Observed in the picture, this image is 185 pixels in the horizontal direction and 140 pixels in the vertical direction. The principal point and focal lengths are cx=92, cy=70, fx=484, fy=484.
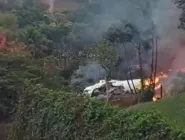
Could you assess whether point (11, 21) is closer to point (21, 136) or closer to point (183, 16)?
point (183, 16)

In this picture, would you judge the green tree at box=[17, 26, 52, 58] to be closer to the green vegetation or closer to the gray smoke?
the green vegetation

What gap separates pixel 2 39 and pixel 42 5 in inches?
921

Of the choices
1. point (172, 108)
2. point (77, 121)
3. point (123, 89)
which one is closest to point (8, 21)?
point (123, 89)

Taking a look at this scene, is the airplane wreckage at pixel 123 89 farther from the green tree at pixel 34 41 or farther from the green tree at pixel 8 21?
the green tree at pixel 8 21

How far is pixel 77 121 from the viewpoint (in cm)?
805

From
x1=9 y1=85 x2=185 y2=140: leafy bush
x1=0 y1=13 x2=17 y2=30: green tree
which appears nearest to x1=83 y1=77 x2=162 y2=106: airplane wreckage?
x1=0 y1=13 x2=17 y2=30: green tree

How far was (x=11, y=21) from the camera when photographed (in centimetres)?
2905

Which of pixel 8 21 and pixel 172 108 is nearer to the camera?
pixel 172 108

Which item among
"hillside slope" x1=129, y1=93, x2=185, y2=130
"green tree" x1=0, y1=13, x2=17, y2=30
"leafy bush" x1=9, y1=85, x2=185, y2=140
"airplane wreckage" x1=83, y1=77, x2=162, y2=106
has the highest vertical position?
"leafy bush" x1=9, y1=85, x2=185, y2=140

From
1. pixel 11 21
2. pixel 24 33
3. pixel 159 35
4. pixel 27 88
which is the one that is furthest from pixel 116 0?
pixel 27 88

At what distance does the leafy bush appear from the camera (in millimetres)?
6746

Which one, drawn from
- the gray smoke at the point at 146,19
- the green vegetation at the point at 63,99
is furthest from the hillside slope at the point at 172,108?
the gray smoke at the point at 146,19

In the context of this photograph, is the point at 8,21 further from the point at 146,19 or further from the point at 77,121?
the point at 77,121

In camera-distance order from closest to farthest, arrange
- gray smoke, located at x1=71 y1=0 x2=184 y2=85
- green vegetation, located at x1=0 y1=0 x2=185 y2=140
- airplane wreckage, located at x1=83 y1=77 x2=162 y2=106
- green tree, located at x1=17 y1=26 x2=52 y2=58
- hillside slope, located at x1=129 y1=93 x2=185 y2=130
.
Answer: green vegetation, located at x1=0 y1=0 x2=185 y2=140, hillside slope, located at x1=129 y1=93 x2=185 y2=130, airplane wreckage, located at x1=83 y1=77 x2=162 y2=106, green tree, located at x1=17 y1=26 x2=52 y2=58, gray smoke, located at x1=71 y1=0 x2=184 y2=85
